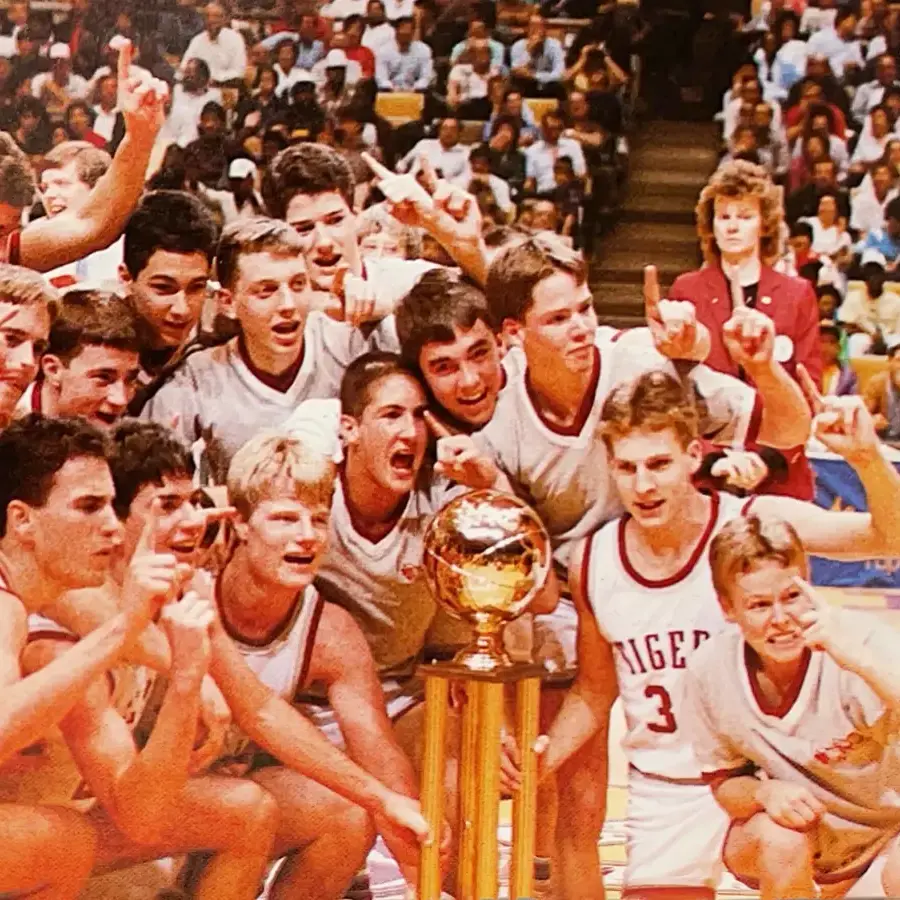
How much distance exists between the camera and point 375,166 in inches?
131

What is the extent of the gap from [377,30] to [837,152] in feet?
3.58

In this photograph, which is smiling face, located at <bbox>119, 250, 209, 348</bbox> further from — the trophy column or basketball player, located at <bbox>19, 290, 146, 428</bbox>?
the trophy column

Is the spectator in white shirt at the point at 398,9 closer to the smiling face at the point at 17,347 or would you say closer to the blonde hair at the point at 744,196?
the blonde hair at the point at 744,196

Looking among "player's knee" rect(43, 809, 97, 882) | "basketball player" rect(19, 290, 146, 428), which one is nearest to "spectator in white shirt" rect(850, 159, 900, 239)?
"basketball player" rect(19, 290, 146, 428)

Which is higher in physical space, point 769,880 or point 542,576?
point 542,576

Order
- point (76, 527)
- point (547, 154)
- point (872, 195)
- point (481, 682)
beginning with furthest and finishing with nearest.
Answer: point (872, 195)
point (547, 154)
point (76, 527)
point (481, 682)

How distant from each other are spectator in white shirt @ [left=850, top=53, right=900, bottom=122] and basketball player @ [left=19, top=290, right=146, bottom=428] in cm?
175

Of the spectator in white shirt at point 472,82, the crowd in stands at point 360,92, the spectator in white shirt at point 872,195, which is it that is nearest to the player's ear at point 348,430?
the crowd in stands at point 360,92

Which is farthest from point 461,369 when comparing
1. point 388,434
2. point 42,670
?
point 42,670

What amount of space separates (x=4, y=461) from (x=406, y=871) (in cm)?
126

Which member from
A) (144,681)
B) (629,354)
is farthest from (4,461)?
(629,354)

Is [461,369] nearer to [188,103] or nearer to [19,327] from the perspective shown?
[188,103]

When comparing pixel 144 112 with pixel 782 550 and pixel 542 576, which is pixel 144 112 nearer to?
pixel 542 576

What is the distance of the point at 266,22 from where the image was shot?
3.30m
